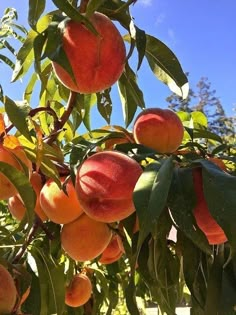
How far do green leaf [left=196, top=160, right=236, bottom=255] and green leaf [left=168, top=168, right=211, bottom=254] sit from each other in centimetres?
5

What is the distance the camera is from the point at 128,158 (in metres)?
1.04

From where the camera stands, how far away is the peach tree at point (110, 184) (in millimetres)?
922

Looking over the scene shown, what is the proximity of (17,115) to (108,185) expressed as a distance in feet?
0.76

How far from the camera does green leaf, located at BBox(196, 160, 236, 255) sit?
2.60ft

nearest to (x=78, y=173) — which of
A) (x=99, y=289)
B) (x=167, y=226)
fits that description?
(x=167, y=226)

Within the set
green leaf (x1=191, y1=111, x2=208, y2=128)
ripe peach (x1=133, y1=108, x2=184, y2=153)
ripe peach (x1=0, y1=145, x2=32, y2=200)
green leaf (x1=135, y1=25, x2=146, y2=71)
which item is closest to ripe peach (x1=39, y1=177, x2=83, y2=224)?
ripe peach (x1=0, y1=145, x2=32, y2=200)

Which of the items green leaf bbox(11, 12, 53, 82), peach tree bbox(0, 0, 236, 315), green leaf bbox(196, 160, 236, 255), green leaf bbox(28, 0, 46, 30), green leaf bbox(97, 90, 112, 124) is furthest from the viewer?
green leaf bbox(97, 90, 112, 124)

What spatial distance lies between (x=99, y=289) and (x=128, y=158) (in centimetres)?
104

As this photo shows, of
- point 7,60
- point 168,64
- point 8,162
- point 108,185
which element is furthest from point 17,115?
point 7,60

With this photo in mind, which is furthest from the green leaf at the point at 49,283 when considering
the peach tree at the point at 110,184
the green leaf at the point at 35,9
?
the green leaf at the point at 35,9

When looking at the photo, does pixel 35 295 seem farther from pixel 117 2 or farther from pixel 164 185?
pixel 117 2

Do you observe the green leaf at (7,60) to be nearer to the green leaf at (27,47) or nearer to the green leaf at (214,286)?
the green leaf at (27,47)

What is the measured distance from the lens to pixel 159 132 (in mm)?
1263

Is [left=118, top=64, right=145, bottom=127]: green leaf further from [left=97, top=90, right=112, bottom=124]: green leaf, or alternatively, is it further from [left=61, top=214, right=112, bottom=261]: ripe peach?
[left=61, top=214, right=112, bottom=261]: ripe peach
